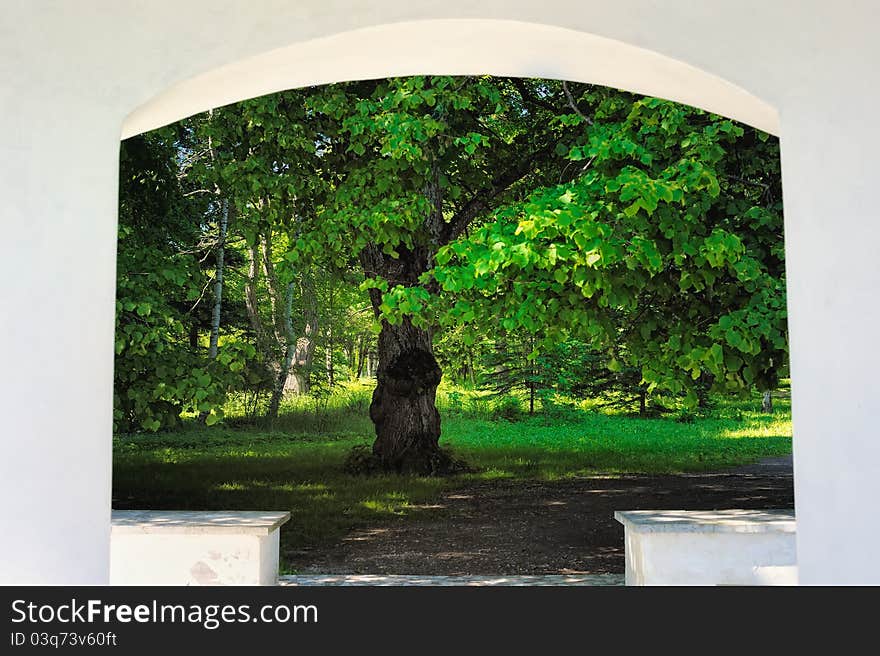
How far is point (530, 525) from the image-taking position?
28.9 feet

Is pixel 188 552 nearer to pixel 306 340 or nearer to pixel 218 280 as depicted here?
pixel 218 280

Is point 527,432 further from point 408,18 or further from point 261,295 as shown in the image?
point 408,18

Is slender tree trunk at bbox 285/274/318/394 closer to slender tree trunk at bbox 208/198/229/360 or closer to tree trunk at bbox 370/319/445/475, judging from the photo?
slender tree trunk at bbox 208/198/229/360

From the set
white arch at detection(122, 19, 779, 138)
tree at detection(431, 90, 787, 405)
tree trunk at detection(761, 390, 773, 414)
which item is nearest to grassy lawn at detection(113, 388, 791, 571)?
tree trunk at detection(761, 390, 773, 414)

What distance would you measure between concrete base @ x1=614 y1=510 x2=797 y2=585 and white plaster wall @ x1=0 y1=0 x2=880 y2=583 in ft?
5.98

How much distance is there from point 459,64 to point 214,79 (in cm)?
95

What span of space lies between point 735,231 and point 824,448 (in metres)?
2.79

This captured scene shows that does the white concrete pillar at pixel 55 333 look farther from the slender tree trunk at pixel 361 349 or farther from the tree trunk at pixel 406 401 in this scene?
the slender tree trunk at pixel 361 349

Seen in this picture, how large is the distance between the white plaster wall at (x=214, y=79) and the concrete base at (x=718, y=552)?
1824mm

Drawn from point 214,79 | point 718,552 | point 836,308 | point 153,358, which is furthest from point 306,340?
point 836,308

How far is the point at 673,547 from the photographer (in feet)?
15.0

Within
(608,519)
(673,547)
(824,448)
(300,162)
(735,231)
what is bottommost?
(608,519)

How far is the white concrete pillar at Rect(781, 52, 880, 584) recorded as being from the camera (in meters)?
2.65
